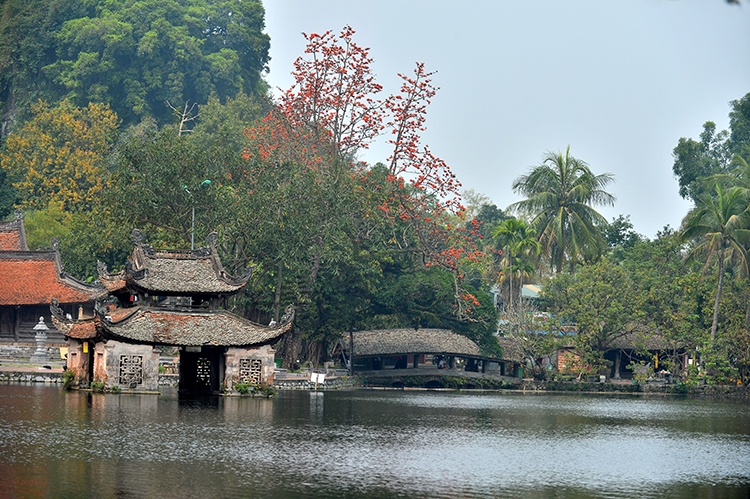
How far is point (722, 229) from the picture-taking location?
64.1 metres

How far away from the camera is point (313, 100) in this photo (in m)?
58.0

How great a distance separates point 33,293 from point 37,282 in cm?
101

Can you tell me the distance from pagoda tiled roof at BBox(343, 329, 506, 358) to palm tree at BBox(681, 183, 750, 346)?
715 inches

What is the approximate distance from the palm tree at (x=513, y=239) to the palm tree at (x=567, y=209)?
3.40m

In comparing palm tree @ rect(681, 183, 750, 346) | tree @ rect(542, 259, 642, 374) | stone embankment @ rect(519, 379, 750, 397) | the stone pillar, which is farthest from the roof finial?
palm tree @ rect(681, 183, 750, 346)

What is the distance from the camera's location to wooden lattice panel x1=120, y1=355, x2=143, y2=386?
4016 cm

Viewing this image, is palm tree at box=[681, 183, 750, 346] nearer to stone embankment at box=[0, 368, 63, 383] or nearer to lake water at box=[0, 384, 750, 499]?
lake water at box=[0, 384, 750, 499]

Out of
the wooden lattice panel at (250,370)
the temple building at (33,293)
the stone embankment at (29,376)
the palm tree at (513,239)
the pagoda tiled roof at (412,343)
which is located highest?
the palm tree at (513,239)

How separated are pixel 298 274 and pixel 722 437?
3027 cm

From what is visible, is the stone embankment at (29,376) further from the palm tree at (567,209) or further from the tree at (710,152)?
the tree at (710,152)

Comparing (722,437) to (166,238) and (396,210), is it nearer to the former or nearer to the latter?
(396,210)

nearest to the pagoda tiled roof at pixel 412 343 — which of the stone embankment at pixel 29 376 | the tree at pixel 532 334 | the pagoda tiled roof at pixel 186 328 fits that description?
the tree at pixel 532 334

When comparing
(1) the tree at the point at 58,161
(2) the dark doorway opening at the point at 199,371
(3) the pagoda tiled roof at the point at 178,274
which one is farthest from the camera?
(1) the tree at the point at 58,161

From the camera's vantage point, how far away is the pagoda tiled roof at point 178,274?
41406 millimetres
